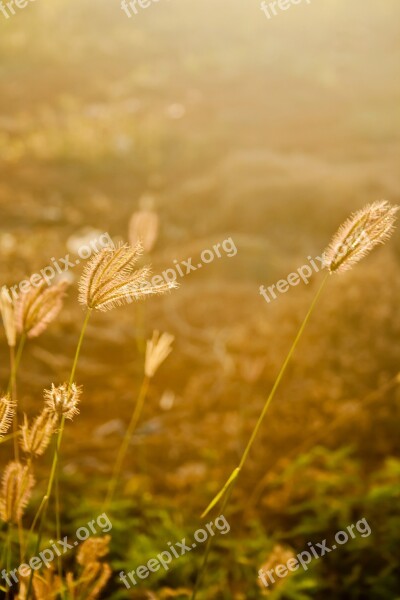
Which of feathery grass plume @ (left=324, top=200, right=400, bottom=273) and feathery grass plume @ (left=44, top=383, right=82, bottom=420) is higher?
feathery grass plume @ (left=324, top=200, right=400, bottom=273)

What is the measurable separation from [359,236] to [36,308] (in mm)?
856

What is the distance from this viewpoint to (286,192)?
359 inches

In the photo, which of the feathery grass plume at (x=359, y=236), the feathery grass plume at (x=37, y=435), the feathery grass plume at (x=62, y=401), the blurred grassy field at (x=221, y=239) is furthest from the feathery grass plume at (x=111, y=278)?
the blurred grassy field at (x=221, y=239)

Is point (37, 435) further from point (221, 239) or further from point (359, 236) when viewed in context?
point (221, 239)

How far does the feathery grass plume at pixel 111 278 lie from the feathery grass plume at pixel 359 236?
41 cm

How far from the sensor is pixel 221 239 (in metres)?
7.58

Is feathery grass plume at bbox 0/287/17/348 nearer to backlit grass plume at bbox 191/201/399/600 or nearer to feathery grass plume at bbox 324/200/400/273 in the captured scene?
backlit grass plume at bbox 191/201/399/600

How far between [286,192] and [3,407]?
8.16 m

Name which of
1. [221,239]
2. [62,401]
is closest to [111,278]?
[62,401]

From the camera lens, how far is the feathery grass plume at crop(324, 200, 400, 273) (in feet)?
4.49

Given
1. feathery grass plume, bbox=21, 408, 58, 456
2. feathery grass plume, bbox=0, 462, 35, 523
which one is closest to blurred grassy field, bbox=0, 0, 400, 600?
feathery grass plume, bbox=0, 462, 35, 523

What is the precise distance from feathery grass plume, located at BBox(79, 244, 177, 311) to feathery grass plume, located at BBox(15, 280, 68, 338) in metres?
0.34

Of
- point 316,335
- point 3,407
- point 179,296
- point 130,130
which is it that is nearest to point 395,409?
point 316,335

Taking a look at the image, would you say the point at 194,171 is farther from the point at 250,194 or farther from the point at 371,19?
the point at 371,19
